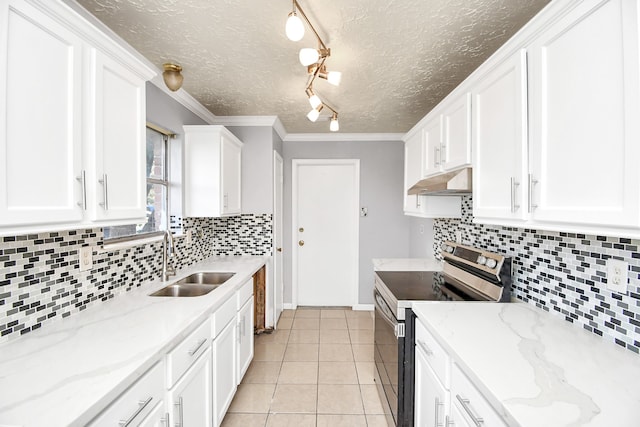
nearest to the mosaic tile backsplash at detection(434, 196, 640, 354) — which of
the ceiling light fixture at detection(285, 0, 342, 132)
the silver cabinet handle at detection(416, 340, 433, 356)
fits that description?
the silver cabinet handle at detection(416, 340, 433, 356)

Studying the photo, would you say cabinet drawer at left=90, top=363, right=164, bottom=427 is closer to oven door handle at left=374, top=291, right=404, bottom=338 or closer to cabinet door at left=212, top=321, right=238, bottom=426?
cabinet door at left=212, top=321, right=238, bottom=426

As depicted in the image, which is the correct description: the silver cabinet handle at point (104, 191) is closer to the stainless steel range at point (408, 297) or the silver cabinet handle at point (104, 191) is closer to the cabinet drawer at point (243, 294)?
the cabinet drawer at point (243, 294)

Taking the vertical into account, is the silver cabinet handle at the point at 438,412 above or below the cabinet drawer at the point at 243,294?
below

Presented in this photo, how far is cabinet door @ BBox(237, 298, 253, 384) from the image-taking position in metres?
2.25

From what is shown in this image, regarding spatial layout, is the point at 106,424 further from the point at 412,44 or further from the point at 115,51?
the point at 412,44

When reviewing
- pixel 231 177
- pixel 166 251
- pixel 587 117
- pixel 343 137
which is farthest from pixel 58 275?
pixel 343 137

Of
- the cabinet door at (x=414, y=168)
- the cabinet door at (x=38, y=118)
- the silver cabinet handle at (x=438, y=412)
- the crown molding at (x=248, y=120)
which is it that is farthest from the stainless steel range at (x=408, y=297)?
the crown molding at (x=248, y=120)

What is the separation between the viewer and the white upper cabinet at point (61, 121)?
→ 0.89m

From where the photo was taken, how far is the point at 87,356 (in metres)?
1.06

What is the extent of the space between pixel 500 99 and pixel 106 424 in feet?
6.42

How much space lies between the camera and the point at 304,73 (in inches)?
85.4

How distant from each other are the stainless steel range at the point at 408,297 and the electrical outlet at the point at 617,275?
1.84ft

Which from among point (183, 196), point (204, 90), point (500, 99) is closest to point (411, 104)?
point (500, 99)

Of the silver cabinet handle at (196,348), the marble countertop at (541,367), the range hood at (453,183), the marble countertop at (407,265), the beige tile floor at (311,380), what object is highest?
the range hood at (453,183)
